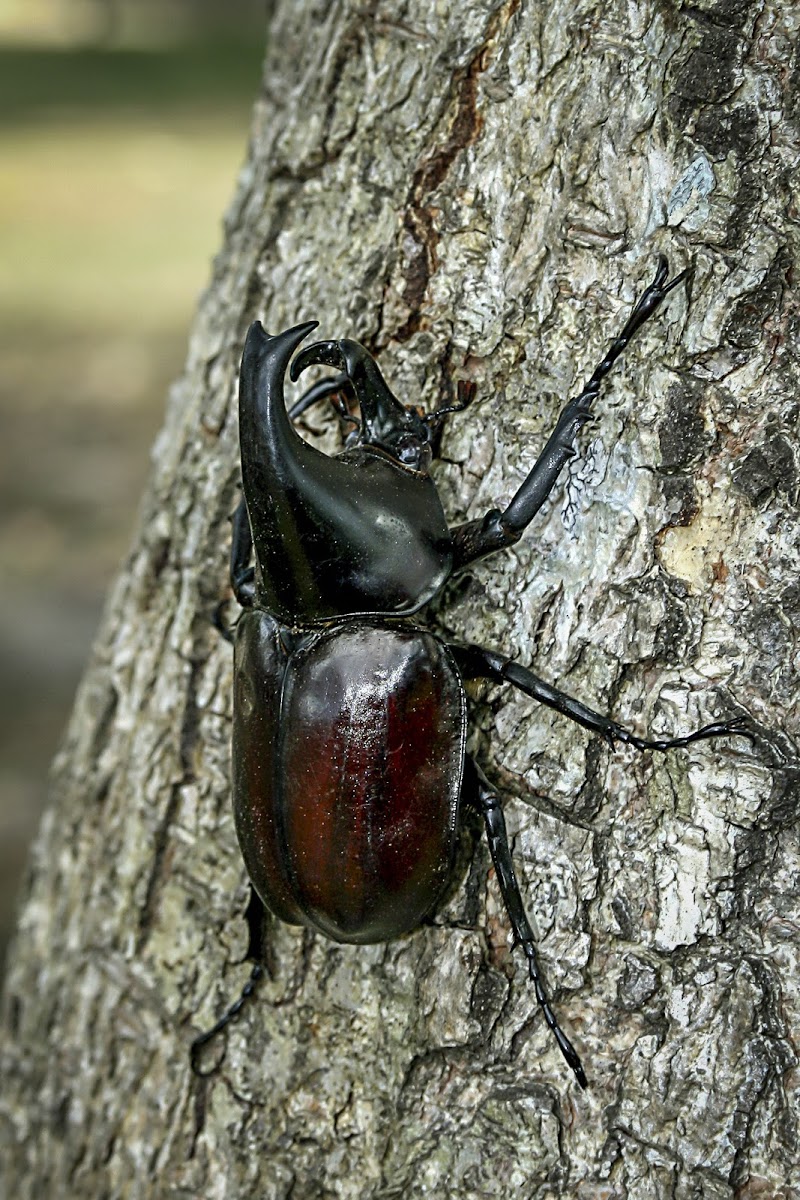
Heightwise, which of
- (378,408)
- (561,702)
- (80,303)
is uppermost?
(80,303)

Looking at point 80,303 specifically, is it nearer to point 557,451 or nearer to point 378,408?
point 378,408

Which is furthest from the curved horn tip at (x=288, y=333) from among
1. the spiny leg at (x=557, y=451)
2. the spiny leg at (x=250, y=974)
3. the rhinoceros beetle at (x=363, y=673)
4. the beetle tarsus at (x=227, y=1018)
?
the beetle tarsus at (x=227, y=1018)

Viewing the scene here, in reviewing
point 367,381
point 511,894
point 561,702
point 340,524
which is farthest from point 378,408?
point 511,894

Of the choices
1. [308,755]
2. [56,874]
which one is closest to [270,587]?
[308,755]

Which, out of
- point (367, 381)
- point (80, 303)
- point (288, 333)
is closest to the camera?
point (288, 333)

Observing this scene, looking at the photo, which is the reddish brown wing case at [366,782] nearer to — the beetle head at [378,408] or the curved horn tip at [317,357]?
the beetle head at [378,408]

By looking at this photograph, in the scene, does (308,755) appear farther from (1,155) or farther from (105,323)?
(1,155)
